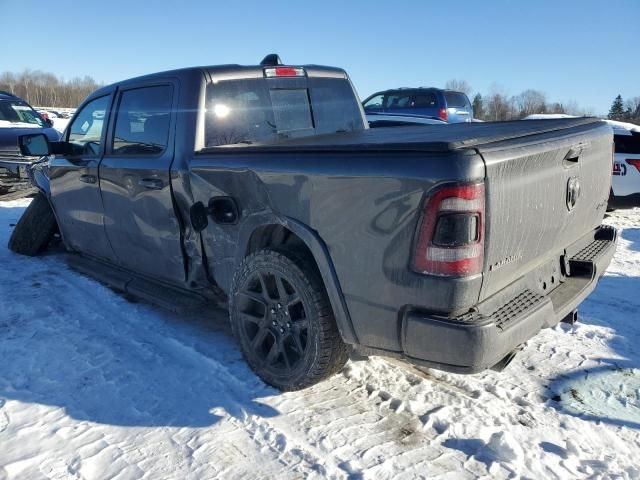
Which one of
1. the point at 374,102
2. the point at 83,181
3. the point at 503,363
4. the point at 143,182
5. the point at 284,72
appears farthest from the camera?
the point at 374,102

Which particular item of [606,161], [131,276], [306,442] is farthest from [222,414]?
[606,161]

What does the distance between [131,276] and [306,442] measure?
2.40 meters

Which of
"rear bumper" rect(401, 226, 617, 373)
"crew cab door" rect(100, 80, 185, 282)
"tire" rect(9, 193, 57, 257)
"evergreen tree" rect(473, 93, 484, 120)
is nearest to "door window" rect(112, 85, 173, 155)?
Answer: "crew cab door" rect(100, 80, 185, 282)

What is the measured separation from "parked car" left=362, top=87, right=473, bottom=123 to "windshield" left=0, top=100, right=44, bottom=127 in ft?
26.9

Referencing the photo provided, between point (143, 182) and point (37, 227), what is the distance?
2.77m

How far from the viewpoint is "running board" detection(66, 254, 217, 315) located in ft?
12.4

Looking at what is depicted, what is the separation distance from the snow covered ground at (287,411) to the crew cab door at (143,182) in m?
0.55

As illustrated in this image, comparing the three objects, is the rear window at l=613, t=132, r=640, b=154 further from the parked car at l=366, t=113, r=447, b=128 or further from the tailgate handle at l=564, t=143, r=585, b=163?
the tailgate handle at l=564, t=143, r=585, b=163

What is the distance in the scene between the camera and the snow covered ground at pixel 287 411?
2.48 metres

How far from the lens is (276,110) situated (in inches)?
153

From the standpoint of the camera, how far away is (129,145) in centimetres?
408

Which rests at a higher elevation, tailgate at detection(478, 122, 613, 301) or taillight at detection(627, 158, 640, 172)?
tailgate at detection(478, 122, 613, 301)

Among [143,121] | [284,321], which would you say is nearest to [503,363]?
[284,321]

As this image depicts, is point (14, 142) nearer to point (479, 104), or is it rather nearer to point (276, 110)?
point (276, 110)
